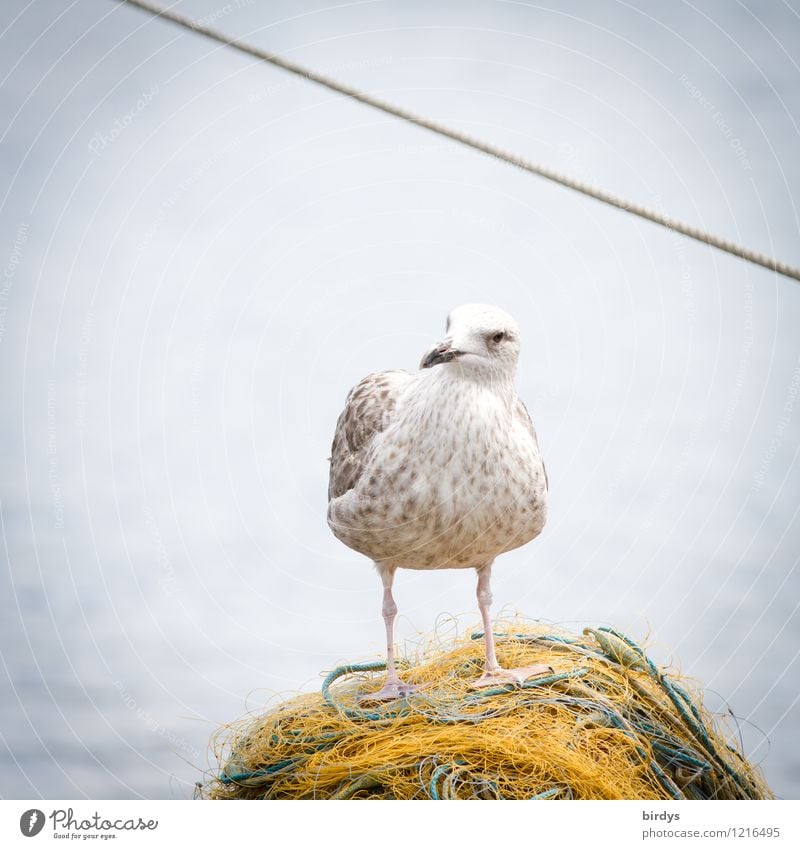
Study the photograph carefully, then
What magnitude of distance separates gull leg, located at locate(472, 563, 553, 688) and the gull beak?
3.46 ft

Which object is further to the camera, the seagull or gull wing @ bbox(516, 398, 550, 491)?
gull wing @ bbox(516, 398, 550, 491)

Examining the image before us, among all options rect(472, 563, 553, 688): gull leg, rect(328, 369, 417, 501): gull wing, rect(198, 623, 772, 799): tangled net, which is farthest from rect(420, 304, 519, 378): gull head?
rect(198, 623, 772, 799): tangled net

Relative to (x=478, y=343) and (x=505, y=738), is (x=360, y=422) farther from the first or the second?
(x=505, y=738)

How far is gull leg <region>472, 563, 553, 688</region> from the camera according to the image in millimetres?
4645

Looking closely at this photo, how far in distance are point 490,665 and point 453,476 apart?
A: 89 centimetres

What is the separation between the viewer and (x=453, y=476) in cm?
427

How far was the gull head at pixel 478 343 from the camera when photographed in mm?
4008

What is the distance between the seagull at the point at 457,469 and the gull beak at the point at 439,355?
49 millimetres

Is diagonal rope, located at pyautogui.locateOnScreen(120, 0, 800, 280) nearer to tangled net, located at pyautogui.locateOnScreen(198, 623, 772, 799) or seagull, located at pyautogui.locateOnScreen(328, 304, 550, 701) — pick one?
seagull, located at pyautogui.locateOnScreen(328, 304, 550, 701)

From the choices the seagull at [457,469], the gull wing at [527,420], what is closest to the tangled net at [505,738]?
the seagull at [457,469]

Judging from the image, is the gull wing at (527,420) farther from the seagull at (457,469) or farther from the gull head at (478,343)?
the gull head at (478,343)
